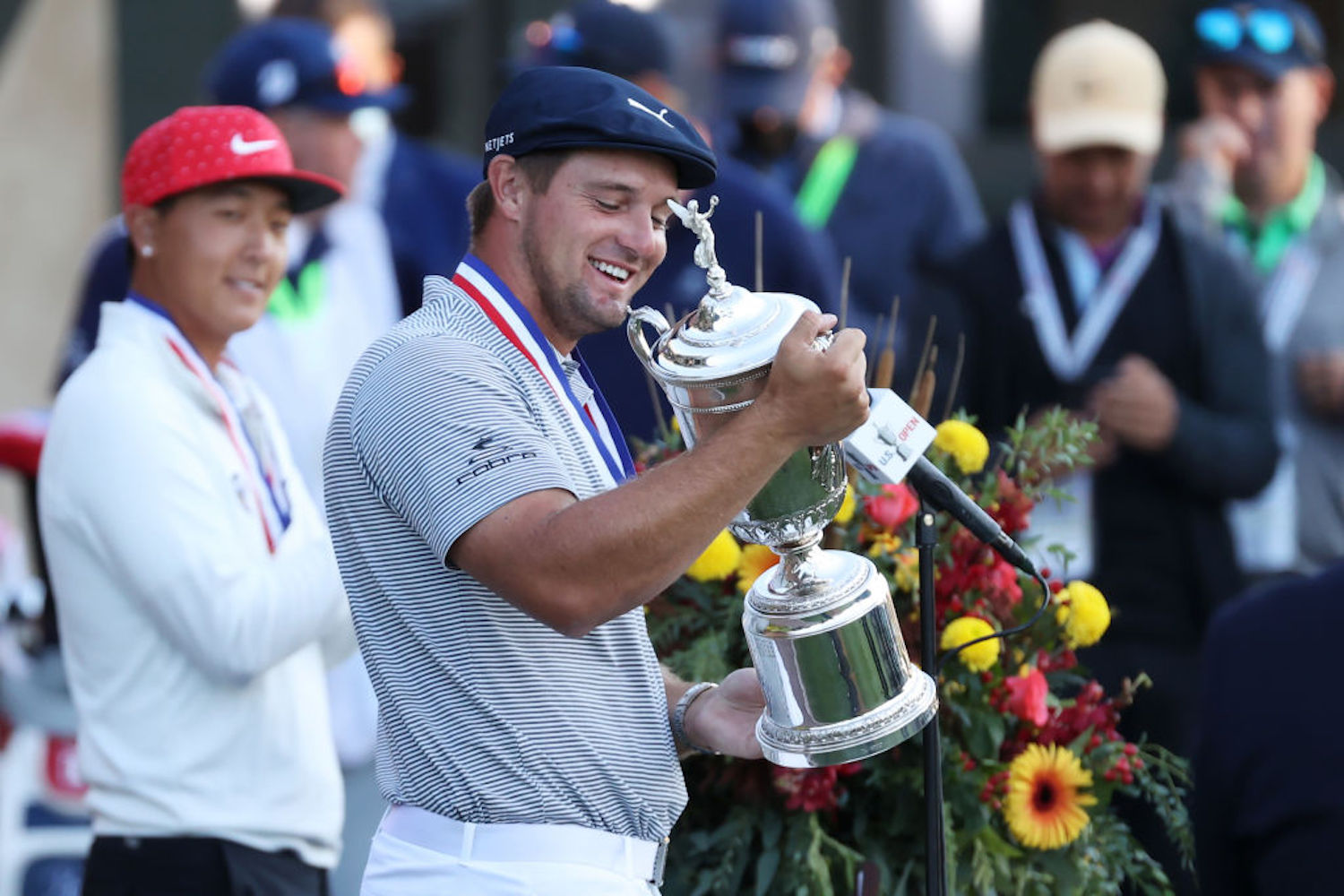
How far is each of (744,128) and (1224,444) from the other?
69.1 inches

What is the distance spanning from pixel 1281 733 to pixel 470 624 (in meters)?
1.04

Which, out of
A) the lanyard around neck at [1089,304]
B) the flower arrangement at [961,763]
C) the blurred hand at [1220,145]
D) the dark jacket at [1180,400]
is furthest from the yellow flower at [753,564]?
the blurred hand at [1220,145]

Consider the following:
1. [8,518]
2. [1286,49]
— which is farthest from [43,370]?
[1286,49]

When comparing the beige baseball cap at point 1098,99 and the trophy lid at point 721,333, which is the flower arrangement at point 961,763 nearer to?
the trophy lid at point 721,333

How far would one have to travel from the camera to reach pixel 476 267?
9.56ft

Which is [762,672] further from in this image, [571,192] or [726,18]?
[726,18]

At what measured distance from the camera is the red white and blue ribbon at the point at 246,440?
12.4ft

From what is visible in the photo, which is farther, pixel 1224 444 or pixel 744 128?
pixel 744 128

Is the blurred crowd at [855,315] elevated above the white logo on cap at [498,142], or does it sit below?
below

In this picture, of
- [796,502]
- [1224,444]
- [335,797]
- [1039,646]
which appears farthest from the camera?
[1224,444]

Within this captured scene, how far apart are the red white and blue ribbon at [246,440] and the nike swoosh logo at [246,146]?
32cm

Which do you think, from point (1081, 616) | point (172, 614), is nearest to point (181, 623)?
point (172, 614)

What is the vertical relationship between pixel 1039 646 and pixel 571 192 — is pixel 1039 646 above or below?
below

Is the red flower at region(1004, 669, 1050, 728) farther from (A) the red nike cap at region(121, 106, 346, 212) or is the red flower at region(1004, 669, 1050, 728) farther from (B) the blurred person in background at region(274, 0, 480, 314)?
(B) the blurred person in background at region(274, 0, 480, 314)
